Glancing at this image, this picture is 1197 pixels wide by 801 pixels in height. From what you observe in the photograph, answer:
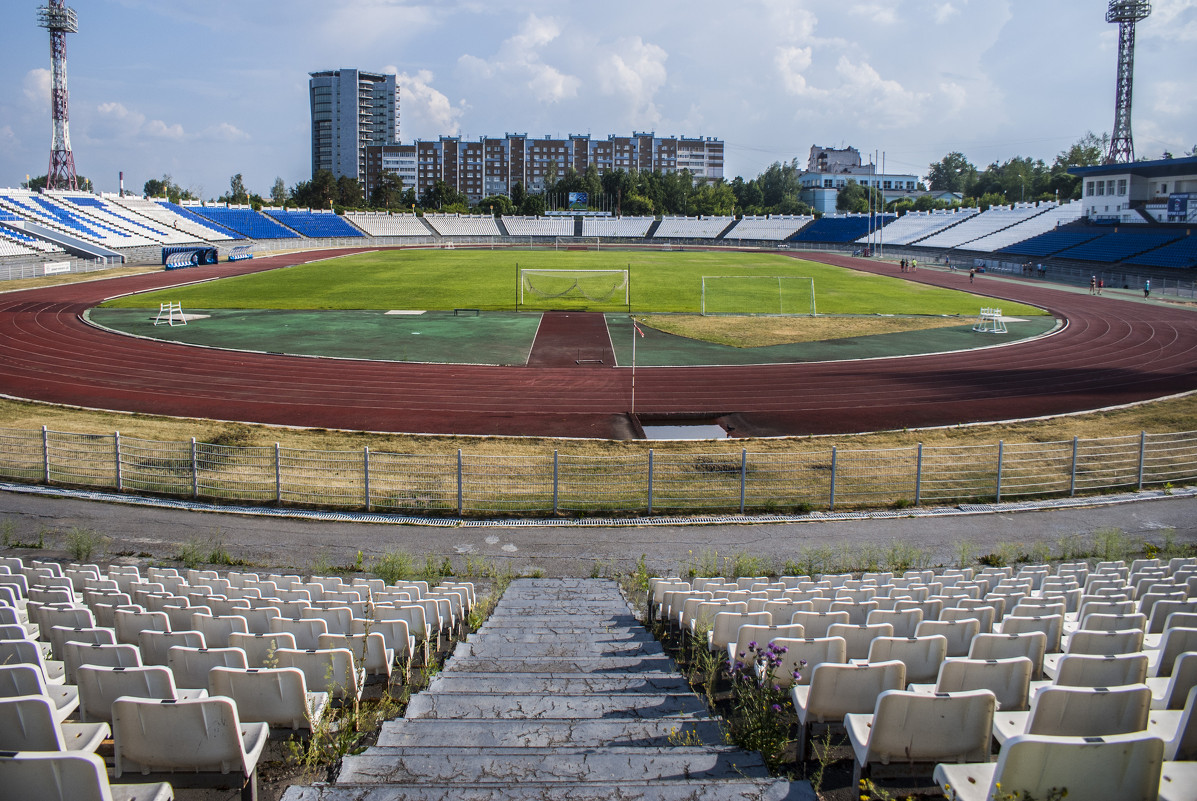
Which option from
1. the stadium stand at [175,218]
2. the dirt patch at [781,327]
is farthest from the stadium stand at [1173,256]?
the stadium stand at [175,218]

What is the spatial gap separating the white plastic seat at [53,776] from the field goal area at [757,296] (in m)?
47.3

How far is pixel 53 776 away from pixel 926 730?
4.38m

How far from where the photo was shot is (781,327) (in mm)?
45125

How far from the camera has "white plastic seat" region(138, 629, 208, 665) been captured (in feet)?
21.4

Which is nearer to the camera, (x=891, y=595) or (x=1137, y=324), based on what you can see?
(x=891, y=595)

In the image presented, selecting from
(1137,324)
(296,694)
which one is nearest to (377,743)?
(296,694)

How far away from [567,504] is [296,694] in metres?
13.2

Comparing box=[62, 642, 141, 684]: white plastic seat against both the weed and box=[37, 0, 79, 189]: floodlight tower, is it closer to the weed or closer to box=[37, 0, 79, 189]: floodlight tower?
the weed

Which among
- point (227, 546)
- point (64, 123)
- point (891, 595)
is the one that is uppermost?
point (64, 123)

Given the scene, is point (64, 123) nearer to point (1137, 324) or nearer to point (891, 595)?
point (1137, 324)

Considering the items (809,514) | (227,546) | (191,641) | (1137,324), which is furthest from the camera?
(1137,324)

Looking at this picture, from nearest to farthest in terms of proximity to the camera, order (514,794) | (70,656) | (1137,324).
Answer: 1. (514,794)
2. (70,656)
3. (1137,324)

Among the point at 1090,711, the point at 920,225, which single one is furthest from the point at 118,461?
the point at 920,225

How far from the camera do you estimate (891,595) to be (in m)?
9.23
